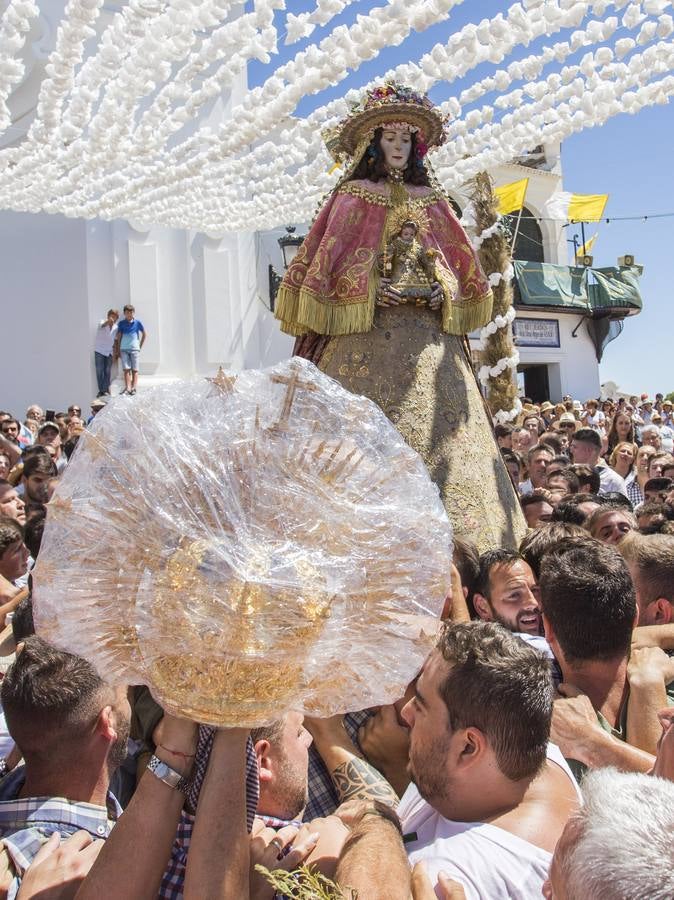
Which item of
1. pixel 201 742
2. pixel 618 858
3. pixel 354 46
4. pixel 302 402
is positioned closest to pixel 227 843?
pixel 201 742

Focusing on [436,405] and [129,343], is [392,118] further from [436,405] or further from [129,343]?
[129,343]

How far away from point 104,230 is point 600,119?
25.3ft

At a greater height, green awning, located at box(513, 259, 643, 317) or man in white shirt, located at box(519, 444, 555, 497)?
green awning, located at box(513, 259, 643, 317)

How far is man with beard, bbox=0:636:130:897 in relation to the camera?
1.76 meters

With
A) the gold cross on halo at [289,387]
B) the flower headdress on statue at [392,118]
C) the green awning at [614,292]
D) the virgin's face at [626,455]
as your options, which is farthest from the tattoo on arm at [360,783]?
the green awning at [614,292]

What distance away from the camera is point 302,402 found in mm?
1511

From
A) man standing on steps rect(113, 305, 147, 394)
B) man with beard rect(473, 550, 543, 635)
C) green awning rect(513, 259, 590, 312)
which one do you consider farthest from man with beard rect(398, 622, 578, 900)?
green awning rect(513, 259, 590, 312)

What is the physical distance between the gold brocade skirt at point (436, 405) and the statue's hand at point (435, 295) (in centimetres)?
8

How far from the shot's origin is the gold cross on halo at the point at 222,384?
1.51 meters

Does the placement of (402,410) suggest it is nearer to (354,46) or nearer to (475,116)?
(354,46)

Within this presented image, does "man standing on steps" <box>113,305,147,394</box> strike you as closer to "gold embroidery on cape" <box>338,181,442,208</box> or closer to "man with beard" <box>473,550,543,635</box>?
"gold embroidery on cape" <box>338,181,442,208</box>

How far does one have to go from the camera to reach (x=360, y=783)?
1844 mm

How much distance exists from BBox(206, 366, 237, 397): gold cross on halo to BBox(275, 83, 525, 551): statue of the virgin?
9.32 ft

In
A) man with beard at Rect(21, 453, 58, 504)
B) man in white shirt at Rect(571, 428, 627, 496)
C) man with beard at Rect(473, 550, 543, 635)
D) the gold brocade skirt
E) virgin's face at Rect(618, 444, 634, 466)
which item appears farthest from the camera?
virgin's face at Rect(618, 444, 634, 466)
